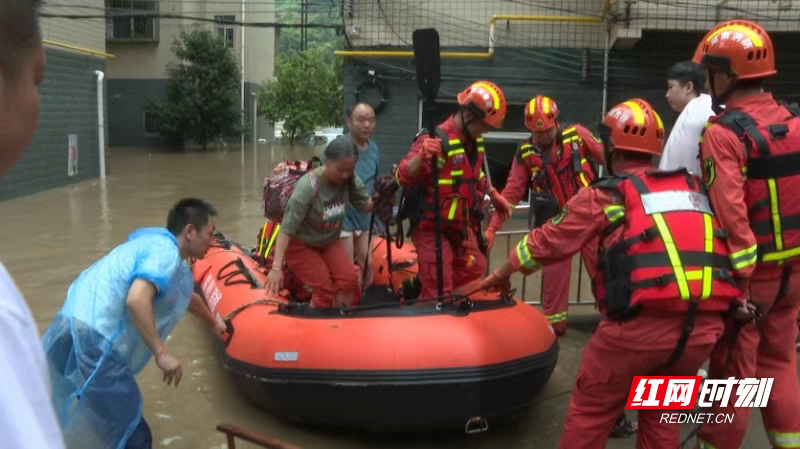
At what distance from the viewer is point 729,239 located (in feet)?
9.98

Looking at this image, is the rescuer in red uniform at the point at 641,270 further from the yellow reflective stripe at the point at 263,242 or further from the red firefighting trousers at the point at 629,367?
the yellow reflective stripe at the point at 263,242

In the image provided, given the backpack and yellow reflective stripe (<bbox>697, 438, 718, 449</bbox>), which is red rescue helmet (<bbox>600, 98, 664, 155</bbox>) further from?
the backpack

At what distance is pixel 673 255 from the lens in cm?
292

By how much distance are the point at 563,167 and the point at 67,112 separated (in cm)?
1308

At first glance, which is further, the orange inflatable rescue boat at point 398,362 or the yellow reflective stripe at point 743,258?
the orange inflatable rescue boat at point 398,362

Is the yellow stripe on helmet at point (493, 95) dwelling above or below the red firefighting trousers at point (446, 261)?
above

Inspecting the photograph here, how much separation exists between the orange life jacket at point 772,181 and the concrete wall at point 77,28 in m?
13.9

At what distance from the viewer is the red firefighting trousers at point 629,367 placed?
2.98m

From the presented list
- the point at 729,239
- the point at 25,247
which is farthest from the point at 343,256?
the point at 25,247

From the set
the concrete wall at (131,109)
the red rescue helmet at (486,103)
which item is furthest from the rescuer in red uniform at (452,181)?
the concrete wall at (131,109)

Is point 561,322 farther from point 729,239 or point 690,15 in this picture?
point 690,15

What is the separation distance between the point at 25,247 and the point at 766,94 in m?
8.65

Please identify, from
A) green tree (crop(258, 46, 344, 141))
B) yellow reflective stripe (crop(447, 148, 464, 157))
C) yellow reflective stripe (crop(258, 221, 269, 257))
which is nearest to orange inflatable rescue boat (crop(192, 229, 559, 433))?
yellow reflective stripe (crop(447, 148, 464, 157))

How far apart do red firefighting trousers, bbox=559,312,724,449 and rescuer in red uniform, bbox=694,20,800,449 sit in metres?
0.36
